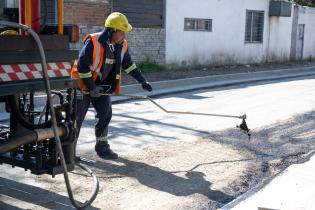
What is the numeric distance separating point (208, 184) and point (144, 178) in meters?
0.74

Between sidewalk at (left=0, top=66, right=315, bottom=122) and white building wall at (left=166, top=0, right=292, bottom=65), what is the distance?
2.17 meters

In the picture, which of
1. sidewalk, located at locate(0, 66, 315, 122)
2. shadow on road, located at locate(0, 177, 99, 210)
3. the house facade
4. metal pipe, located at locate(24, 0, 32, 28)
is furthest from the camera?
the house facade

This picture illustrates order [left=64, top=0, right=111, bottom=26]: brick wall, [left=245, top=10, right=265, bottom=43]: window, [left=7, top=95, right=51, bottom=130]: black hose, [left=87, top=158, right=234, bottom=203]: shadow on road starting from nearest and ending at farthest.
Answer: [left=7, top=95, right=51, bottom=130]: black hose < [left=87, top=158, right=234, bottom=203]: shadow on road < [left=64, top=0, right=111, bottom=26]: brick wall < [left=245, top=10, right=265, bottom=43]: window

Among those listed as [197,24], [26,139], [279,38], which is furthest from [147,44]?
[26,139]

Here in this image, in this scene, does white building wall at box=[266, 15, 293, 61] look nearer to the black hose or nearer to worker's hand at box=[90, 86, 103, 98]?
worker's hand at box=[90, 86, 103, 98]

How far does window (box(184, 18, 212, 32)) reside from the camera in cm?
1972

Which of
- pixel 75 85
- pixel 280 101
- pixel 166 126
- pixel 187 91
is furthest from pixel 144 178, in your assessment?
pixel 187 91

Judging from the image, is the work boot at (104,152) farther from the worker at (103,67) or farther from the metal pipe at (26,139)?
the metal pipe at (26,139)

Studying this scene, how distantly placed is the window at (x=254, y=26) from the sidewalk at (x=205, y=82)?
262 centimetres

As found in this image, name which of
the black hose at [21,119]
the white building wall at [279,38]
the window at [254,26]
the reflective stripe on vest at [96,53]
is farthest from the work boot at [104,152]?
the white building wall at [279,38]

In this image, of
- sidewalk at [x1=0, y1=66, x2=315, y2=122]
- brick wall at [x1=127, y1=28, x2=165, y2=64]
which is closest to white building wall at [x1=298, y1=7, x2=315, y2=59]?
sidewalk at [x1=0, y1=66, x2=315, y2=122]

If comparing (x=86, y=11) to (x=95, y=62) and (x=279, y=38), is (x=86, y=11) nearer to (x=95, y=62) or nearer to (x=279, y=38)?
(x=95, y=62)

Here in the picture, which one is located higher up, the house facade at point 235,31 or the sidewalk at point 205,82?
the house facade at point 235,31

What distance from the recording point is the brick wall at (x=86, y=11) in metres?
14.8
